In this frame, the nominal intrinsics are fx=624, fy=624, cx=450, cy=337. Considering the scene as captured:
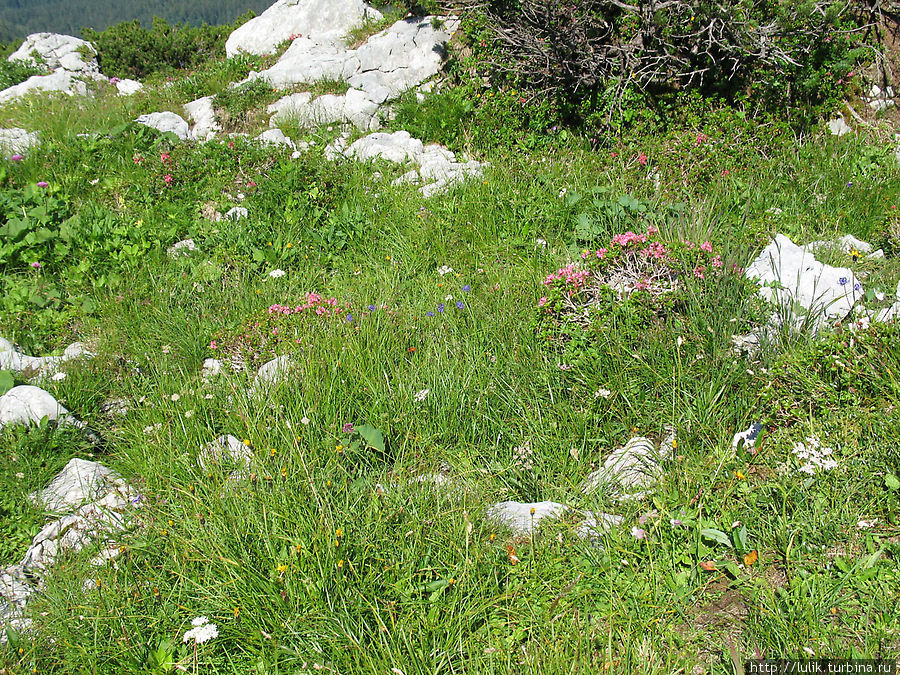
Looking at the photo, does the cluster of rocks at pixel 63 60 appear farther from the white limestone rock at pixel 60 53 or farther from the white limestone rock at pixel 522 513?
the white limestone rock at pixel 522 513

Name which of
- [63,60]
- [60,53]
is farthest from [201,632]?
[60,53]

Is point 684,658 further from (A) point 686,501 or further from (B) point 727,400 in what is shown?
(B) point 727,400

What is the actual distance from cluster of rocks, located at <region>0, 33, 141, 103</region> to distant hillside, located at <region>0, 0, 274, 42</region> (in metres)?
40.4

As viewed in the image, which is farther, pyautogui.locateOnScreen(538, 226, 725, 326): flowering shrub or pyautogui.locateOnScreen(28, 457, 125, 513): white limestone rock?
pyautogui.locateOnScreen(538, 226, 725, 326): flowering shrub

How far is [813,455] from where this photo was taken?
2.89 meters

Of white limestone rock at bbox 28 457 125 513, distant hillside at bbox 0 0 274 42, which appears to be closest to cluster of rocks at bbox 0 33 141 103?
white limestone rock at bbox 28 457 125 513

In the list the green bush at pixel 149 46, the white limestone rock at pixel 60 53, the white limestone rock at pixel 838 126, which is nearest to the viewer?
the white limestone rock at pixel 838 126

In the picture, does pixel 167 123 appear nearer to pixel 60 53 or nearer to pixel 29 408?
pixel 29 408

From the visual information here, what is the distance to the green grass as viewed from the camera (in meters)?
2.38

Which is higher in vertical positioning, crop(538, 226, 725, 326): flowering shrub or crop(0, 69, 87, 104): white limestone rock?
crop(538, 226, 725, 326): flowering shrub

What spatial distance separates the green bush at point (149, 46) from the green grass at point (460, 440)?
35.2 feet

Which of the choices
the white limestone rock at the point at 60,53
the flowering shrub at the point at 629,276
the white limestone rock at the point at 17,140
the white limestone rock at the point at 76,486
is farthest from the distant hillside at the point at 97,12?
the white limestone rock at the point at 76,486

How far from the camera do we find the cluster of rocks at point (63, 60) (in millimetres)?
11797

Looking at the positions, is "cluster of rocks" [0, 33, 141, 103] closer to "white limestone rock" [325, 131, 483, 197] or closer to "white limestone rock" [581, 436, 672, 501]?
"white limestone rock" [325, 131, 483, 197]
